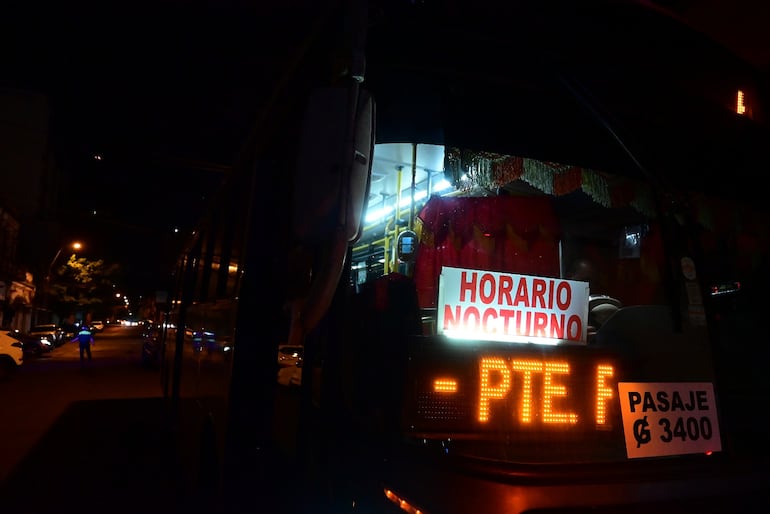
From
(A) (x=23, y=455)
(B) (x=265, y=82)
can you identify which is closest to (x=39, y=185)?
(A) (x=23, y=455)

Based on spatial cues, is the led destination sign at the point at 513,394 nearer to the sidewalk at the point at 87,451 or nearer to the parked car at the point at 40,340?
the sidewalk at the point at 87,451

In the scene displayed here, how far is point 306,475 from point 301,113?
1477 mm

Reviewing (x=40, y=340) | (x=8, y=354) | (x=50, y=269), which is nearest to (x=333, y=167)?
(x=8, y=354)

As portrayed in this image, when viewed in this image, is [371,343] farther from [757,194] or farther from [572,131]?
[757,194]

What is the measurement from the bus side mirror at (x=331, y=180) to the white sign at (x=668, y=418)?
122 cm

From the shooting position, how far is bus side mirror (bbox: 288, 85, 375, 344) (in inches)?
64.4

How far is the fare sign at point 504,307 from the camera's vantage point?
2248 mm

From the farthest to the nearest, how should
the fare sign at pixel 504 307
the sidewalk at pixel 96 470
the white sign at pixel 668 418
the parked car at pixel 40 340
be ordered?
1. the parked car at pixel 40 340
2. the sidewalk at pixel 96 470
3. the fare sign at pixel 504 307
4. the white sign at pixel 668 418

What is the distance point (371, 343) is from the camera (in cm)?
195

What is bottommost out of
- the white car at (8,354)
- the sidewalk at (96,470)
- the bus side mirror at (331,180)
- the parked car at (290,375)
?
the sidewalk at (96,470)

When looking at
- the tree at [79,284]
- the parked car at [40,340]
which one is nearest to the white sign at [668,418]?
the parked car at [40,340]

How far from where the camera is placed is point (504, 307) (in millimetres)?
2266

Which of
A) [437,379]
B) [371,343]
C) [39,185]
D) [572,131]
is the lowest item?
[437,379]

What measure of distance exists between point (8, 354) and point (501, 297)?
18.0 m
